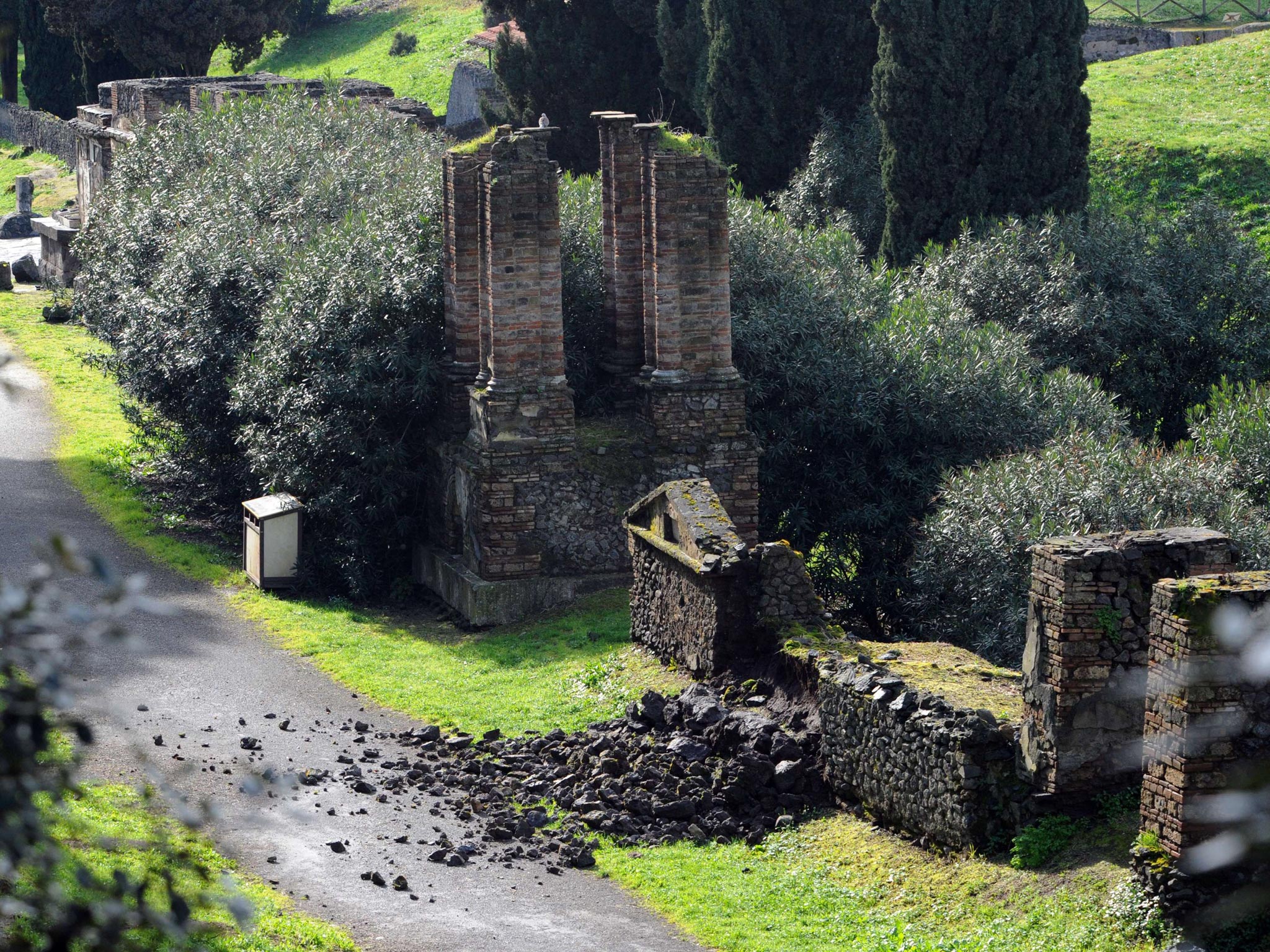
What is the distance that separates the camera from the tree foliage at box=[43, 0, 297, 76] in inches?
1860

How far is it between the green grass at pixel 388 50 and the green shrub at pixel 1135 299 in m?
33.7

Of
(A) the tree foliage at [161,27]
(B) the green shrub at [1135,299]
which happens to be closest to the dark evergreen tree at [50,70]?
(A) the tree foliage at [161,27]

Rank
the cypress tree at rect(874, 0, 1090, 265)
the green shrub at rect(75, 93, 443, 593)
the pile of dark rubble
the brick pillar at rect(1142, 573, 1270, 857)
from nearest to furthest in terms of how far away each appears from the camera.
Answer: the brick pillar at rect(1142, 573, 1270, 857), the pile of dark rubble, the green shrub at rect(75, 93, 443, 593), the cypress tree at rect(874, 0, 1090, 265)

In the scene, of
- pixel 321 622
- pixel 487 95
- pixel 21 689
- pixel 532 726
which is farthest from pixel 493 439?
pixel 487 95

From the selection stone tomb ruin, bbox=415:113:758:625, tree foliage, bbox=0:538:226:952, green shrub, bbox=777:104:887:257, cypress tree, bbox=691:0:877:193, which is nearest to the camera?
tree foliage, bbox=0:538:226:952

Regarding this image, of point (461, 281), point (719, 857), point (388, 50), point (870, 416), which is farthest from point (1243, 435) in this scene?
point (388, 50)

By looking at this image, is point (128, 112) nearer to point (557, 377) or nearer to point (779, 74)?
point (779, 74)

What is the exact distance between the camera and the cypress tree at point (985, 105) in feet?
79.2

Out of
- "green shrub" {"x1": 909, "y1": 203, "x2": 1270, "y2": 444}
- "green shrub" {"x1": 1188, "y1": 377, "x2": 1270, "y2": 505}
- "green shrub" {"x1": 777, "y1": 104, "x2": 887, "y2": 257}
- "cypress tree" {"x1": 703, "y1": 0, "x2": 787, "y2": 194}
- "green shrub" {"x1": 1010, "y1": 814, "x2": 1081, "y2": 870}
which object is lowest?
Answer: "green shrub" {"x1": 1010, "y1": 814, "x2": 1081, "y2": 870}

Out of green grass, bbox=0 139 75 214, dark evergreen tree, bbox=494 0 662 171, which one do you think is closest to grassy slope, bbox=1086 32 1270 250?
dark evergreen tree, bbox=494 0 662 171

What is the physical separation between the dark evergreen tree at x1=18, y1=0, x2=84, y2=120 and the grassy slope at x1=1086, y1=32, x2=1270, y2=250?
33.7 metres

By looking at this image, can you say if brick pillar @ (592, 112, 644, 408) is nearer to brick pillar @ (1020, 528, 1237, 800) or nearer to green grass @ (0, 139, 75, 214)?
brick pillar @ (1020, 528, 1237, 800)

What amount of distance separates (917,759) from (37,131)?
54.1 m

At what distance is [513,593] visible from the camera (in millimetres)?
17953
